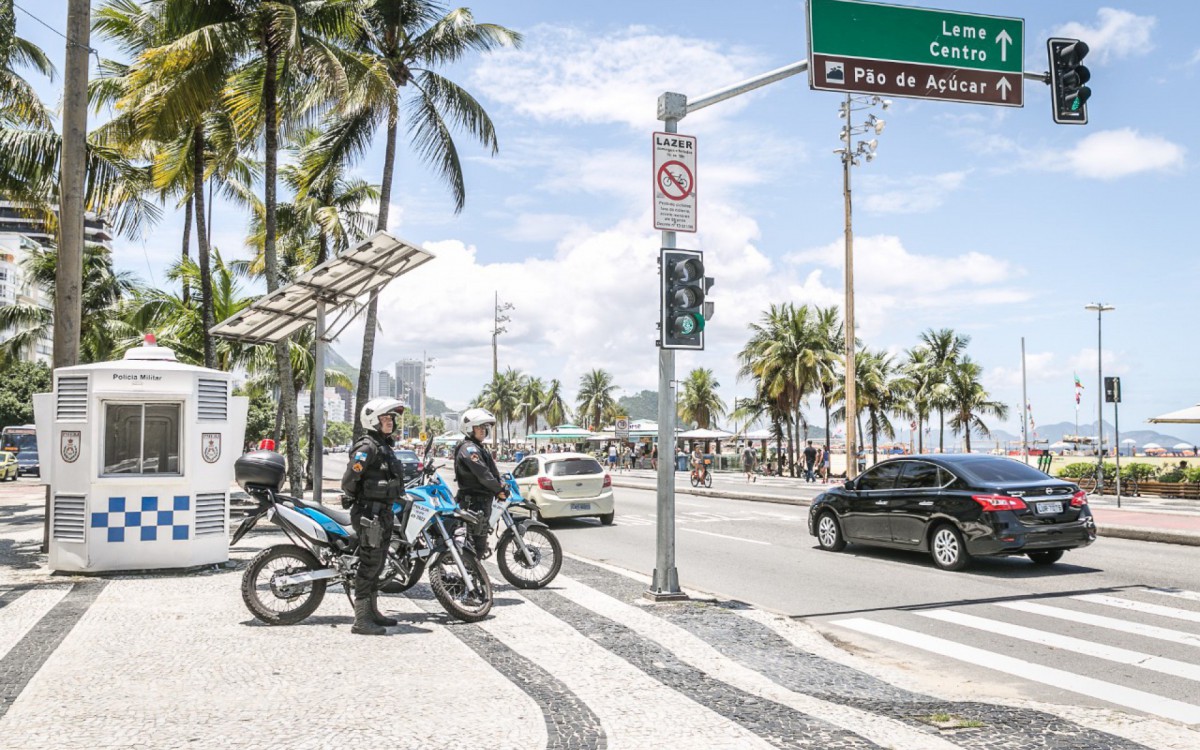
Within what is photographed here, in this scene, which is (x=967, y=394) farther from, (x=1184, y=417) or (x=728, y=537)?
(x=728, y=537)

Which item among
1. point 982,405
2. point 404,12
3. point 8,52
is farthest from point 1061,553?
point 982,405

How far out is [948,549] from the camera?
38.2 feet

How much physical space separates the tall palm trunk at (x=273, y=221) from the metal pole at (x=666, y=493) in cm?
1079

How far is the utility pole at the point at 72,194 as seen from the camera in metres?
11.7

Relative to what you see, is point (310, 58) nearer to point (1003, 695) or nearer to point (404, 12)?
point (404, 12)

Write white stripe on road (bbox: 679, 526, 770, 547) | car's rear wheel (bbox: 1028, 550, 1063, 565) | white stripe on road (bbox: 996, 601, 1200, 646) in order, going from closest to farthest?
white stripe on road (bbox: 996, 601, 1200, 646) < car's rear wheel (bbox: 1028, 550, 1063, 565) < white stripe on road (bbox: 679, 526, 770, 547)

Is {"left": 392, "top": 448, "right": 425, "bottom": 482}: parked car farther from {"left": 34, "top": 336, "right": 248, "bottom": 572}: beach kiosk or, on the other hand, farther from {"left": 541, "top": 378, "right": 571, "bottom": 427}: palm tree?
{"left": 541, "top": 378, "right": 571, "bottom": 427}: palm tree

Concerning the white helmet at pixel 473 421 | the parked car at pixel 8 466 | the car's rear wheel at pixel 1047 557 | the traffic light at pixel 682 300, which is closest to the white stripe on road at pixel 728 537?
the car's rear wheel at pixel 1047 557

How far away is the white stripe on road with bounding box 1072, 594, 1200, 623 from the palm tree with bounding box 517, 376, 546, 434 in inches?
4078

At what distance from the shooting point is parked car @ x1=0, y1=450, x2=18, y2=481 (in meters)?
38.0

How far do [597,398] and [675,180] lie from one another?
333 feet

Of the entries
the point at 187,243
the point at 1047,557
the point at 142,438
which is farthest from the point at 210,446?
the point at 187,243

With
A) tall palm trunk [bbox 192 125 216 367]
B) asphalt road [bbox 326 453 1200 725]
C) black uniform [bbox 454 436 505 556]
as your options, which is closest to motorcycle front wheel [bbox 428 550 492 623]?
black uniform [bbox 454 436 505 556]

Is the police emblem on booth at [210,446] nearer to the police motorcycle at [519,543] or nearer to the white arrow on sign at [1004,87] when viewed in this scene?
the police motorcycle at [519,543]
